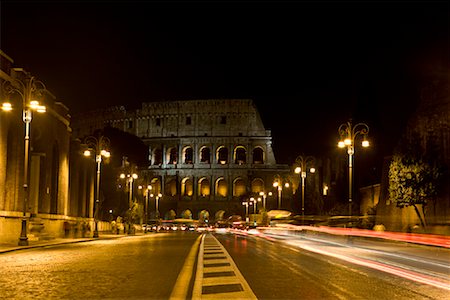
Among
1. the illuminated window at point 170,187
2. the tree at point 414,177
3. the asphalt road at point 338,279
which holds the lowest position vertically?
the asphalt road at point 338,279

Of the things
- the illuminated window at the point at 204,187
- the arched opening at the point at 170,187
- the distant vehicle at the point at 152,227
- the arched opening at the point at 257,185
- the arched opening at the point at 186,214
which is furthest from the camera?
the illuminated window at the point at 204,187

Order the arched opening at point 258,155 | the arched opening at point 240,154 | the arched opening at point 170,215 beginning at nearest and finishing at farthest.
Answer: the arched opening at point 170,215, the arched opening at point 258,155, the arched opening at point 240,154

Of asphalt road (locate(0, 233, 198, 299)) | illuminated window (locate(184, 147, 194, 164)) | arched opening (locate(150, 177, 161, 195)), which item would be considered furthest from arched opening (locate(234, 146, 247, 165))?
asphalt road (locate(0, 233, 198, 299))

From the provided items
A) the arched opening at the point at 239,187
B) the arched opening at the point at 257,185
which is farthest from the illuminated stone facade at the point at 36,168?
the arched opening at the point at 239,187

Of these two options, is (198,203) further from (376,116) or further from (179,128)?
(376,116)

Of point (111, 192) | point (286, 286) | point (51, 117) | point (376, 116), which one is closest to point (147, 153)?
point (111, 192)

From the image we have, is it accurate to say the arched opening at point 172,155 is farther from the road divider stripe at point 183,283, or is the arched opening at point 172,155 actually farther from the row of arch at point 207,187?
the road divider stripe at point 183,283

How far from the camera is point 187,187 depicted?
128 metres

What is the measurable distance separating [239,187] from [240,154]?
770cm

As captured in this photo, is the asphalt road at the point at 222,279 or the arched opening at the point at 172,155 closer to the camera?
the asphalt road at the point at 222,279

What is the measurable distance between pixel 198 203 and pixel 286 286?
366ft

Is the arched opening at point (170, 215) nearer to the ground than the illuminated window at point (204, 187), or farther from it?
nearer to the ground

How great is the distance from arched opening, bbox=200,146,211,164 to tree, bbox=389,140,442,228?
3373 inches

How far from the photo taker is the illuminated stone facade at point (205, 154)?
123 meters
